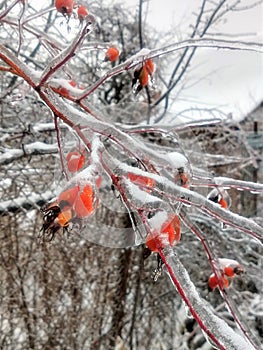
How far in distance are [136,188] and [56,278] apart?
7.36 ft

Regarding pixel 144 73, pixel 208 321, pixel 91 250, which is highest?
pixel 144 73

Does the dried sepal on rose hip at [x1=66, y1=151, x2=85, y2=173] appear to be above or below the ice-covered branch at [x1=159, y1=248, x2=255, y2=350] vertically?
above

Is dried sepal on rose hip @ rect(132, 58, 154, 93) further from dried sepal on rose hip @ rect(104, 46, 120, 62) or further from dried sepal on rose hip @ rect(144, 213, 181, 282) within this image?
dried sepal on rose hip @ rect(144, 213, 181, 282)

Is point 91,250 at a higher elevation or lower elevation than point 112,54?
lower

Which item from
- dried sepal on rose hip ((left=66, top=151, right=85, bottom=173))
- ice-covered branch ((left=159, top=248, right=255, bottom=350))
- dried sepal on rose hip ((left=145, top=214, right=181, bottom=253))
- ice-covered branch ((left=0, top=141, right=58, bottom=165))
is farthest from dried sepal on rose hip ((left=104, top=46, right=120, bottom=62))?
ice-covered branch ((left=0, top=141, right=58, bottom=165))

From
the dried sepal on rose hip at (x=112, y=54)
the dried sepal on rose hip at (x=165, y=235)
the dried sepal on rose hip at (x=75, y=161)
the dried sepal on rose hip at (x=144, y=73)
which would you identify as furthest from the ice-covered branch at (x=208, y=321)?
the dried sepal on rose hip at (x=112, y=54)

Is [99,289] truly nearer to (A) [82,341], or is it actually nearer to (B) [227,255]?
(A) [82,341]

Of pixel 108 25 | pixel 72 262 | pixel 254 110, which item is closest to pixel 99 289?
pixel 72 262

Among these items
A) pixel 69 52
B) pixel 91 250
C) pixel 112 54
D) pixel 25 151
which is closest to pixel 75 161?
pixel 69 52

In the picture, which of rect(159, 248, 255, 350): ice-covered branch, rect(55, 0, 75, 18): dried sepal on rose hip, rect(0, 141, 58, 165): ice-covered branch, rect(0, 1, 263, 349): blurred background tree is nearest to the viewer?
rect(159, 248, 255, 350): ice-covered branch

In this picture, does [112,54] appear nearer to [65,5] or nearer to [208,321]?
[65,5]

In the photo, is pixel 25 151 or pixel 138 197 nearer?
pixel 138 197

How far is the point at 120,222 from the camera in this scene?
2654 millimetres

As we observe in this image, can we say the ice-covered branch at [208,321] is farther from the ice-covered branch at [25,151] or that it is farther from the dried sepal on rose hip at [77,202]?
the ice-covered branch at [25,151]
